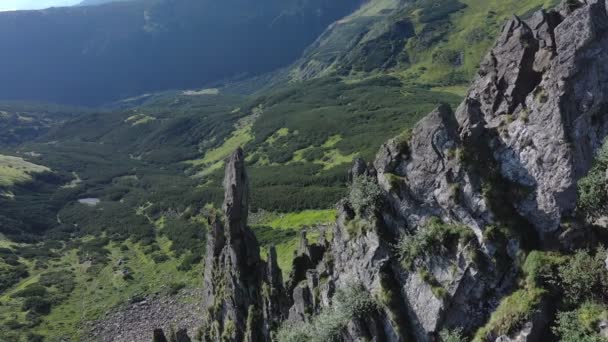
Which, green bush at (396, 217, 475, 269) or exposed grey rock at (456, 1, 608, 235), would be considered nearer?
exposed grey rock at (456, 1, 608, 235)

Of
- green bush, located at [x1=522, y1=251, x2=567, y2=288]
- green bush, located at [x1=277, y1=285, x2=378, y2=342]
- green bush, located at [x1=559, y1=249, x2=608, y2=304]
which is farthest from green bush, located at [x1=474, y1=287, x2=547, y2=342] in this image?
green bush, located at [x1=277, y1=285, x2=378, y2=342]

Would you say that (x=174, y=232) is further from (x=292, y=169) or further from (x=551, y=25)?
(x=551, y=25)

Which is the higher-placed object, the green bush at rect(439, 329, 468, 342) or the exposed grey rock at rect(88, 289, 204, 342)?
the exposed grey rock at rect(88, 289, 204, 342)

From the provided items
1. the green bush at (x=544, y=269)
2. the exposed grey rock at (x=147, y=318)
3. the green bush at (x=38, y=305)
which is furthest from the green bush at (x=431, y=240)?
the green bush at (x=38, y=305)

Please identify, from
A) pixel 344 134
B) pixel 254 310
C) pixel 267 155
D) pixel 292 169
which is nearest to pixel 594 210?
pixel 254 310

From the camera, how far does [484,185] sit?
79.3 ft

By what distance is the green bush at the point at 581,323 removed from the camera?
19.7 meters

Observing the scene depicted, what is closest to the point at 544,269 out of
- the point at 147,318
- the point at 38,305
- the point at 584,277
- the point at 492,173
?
the point at 584,277

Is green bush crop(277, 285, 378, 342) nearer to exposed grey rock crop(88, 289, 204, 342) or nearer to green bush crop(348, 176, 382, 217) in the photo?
green bush crop(348, 176, 382, 217)

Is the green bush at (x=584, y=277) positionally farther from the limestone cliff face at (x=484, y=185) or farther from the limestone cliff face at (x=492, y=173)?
the limestone cliff face at (x=492, y=173)

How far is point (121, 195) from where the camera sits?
191 meters

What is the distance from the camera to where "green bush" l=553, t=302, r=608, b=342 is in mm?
19656

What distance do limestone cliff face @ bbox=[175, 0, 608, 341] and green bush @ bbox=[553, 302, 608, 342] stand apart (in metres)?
1.06

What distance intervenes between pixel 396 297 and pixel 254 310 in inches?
696
